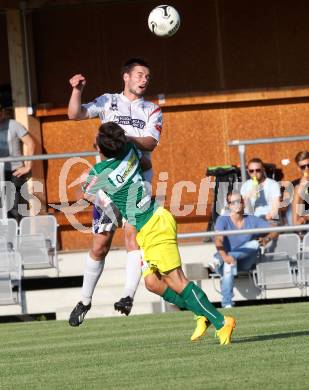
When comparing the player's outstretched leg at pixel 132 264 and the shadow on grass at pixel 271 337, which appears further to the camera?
the player's outstretched leg at pixel 132 264

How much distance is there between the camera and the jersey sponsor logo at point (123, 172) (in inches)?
374

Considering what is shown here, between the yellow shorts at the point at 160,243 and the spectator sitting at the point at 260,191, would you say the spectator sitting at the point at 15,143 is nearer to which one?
the spectator sitting at the point at 260,191

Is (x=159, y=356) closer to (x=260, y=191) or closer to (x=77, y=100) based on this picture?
(x=77, y=100)

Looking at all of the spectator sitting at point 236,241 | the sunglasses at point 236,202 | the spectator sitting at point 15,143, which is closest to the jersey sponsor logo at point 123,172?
the spectator sitting at point 236,241

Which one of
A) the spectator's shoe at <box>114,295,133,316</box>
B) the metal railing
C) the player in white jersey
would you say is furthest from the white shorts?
the metal railing

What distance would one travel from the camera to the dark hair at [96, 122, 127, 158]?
9.29 m

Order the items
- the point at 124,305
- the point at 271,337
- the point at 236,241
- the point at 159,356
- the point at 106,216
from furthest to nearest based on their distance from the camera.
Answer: the point at 236,241, the point at 106,216, the point at 124,305, the point at 271,337, the point at 159,356

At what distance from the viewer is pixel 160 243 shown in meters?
9.02

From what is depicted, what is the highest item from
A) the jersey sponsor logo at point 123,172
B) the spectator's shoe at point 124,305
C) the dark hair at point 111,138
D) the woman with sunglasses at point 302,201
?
the dark hair at point 111,138

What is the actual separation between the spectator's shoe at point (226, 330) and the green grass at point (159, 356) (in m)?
0.10

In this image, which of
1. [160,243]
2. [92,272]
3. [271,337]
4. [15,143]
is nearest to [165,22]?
[92,272]

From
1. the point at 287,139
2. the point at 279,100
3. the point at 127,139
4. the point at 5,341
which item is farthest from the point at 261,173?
the point at 127,139

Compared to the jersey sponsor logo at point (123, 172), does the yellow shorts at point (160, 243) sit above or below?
below

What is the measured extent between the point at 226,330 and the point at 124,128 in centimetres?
256
